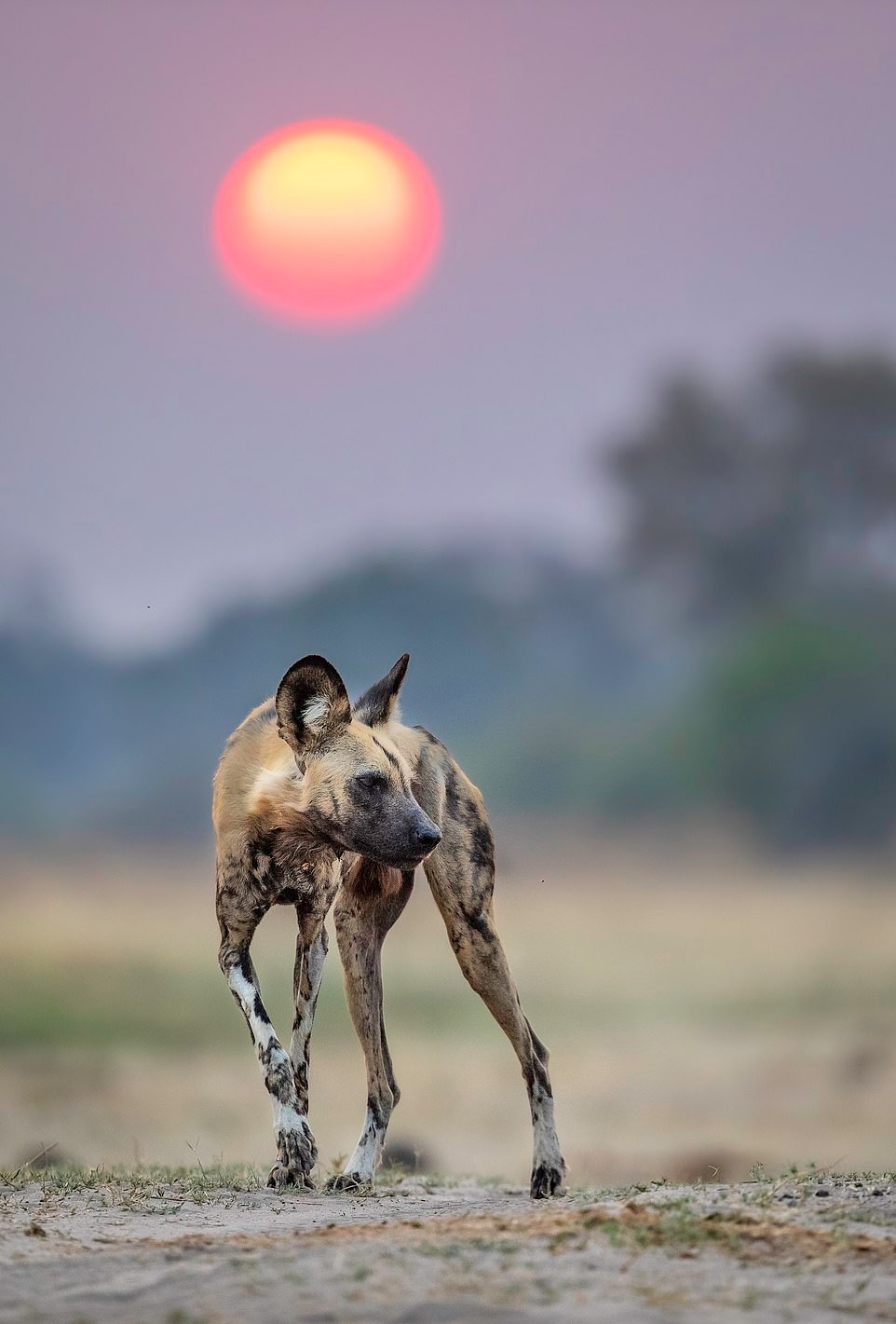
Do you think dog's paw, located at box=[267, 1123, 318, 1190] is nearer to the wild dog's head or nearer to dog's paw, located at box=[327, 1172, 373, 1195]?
dog's paw, located at box=[327, 1172, 373, 1195]

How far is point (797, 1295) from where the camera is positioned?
4.31 meters

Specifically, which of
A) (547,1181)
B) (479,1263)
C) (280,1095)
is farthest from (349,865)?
(479,1263)

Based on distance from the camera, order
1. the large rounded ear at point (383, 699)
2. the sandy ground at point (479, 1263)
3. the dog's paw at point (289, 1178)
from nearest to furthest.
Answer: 1. the sandy ground at point (479, 1263)
2. the dog's paw at point (289, 1178)
3. the large rounded ear at point (383, 699)

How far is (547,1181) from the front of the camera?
24.8 feet

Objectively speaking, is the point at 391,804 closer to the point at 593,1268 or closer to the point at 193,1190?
the point at 193,1190

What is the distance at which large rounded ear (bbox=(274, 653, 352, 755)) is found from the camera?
758cm

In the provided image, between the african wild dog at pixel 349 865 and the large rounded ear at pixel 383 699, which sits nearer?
the african wild dog at pixel 349 865

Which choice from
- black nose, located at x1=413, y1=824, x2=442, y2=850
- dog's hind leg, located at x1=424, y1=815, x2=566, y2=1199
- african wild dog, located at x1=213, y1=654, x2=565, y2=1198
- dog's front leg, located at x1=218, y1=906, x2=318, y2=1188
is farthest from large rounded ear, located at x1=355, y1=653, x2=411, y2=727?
dog's front leg, located at x1=218, y1=906, x2=318, y2=1188

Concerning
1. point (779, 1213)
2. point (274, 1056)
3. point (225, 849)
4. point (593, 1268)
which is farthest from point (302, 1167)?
point (593, 1268)

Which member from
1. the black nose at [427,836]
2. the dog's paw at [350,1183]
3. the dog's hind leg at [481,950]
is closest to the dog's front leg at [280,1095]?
the dog's paw at [350,1183]

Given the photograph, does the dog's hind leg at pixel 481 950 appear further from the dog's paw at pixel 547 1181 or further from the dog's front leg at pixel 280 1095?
the dog's front leg at pixel 280 1095

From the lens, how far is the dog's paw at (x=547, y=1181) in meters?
7.52

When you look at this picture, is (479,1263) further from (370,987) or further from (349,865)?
(349,865)

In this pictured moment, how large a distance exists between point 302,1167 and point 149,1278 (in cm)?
295
